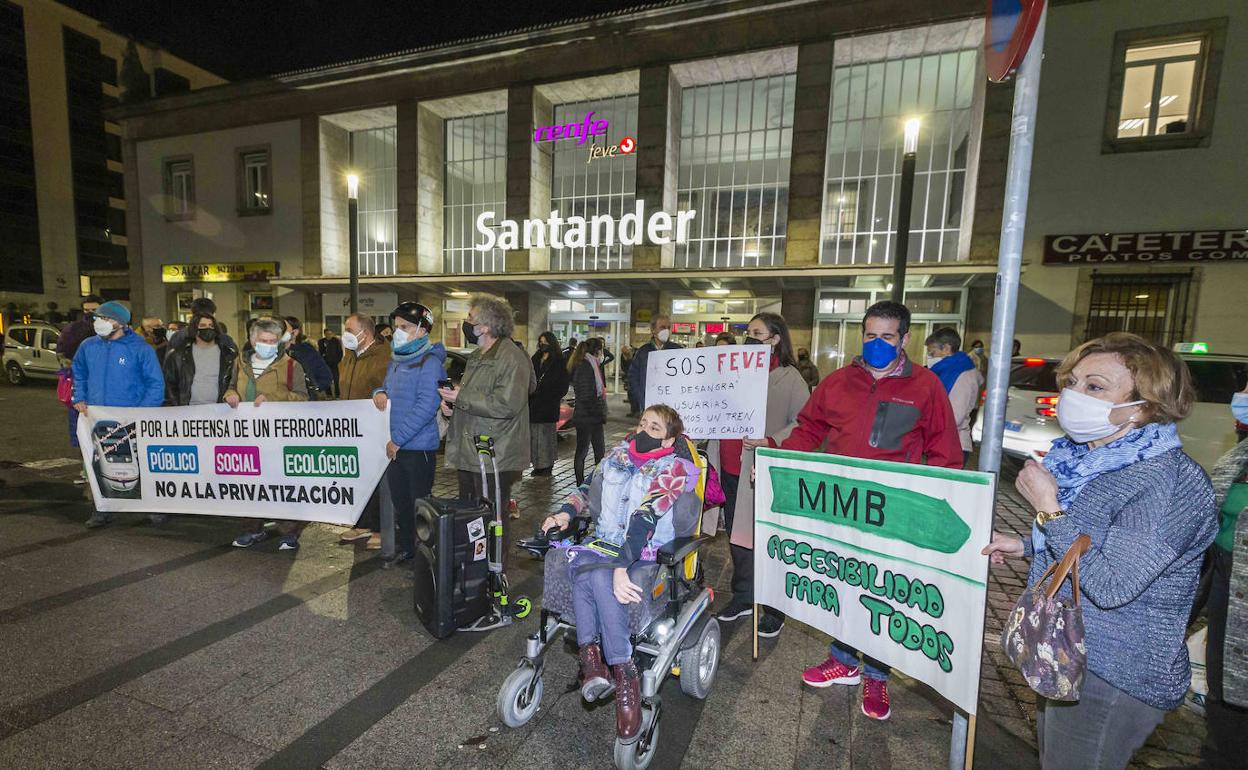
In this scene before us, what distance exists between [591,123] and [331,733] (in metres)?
17.1

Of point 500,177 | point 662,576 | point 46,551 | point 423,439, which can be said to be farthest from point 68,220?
point 662,576

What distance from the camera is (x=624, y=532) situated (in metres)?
2.89

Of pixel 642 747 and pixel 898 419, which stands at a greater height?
pixel 898 419

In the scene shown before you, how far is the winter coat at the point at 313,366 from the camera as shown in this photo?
5.49m

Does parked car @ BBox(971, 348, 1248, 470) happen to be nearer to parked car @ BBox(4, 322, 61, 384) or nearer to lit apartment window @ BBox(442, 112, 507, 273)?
lit apartment window @ BBox(442, 112, 507, 273)

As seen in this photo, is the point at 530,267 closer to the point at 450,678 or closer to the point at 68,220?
the point at 450,678

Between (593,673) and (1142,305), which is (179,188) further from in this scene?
(1142,305)

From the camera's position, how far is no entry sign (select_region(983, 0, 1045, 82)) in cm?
191

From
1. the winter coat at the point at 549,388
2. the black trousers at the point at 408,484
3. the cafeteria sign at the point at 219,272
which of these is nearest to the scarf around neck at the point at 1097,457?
the black trousers at the point at 408,484

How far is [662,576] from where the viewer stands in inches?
108

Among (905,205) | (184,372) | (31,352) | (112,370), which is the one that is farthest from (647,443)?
(31,352)

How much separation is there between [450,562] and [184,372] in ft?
13.8

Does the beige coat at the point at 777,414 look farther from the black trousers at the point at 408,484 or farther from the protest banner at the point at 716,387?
the black trousers at the point at 408,484

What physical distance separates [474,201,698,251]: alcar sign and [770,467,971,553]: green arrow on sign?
13372 mm
